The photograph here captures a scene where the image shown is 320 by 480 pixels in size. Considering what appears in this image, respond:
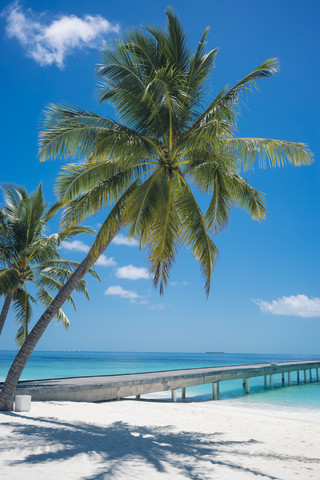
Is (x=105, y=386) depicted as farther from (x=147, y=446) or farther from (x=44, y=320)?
(x=147, y=446)

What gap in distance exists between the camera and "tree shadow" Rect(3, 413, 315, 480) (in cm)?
554

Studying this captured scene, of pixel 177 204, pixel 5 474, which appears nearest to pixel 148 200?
pixel 177 204

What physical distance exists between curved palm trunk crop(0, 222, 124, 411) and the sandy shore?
1.89 ft

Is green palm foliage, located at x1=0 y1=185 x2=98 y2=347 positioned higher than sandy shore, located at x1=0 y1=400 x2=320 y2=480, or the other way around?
green palm foliage, located at x1=0 y1=185 x2=98 y2=347

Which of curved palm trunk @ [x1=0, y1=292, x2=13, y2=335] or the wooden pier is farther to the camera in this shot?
curved palm trunk @ [x1=0, y1=292, x2=13, y2=335]

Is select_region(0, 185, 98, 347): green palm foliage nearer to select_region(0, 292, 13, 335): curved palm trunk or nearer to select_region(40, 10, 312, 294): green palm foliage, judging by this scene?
select_region(0, 292, 13, 335): curved palm trunk

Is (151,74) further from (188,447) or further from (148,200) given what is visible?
(188,447)

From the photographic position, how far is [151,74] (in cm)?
894

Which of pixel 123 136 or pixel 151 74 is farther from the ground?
pixel 151 74

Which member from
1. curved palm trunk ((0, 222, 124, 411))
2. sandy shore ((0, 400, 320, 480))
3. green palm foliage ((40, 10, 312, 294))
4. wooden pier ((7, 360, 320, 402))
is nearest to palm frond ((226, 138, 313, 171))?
green palm foliage ((40, 10, 312, 294))

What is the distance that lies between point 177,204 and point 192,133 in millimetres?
1617

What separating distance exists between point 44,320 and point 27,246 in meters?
5.25

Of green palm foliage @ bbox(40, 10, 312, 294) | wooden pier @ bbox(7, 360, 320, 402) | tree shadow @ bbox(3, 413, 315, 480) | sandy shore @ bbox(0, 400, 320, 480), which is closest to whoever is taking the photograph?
sandy shore @ bbox(0, 400, 320, 480)

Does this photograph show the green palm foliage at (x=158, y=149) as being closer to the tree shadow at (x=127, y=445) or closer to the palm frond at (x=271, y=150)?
the palm frond at (x=271, y=150)
